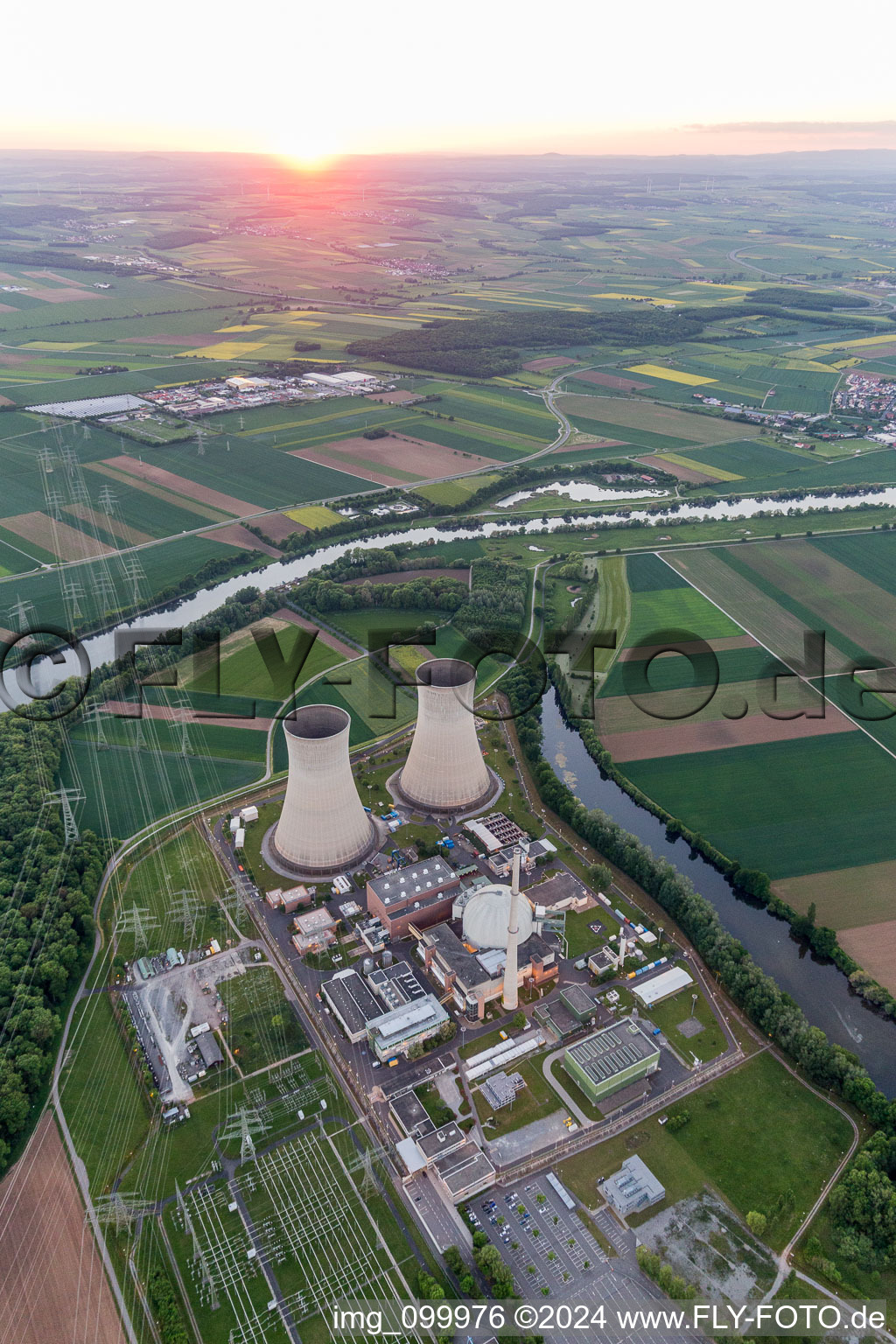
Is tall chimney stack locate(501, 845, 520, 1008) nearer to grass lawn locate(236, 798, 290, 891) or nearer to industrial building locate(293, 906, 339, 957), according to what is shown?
industrial building locate(293, 906, 339, 957)

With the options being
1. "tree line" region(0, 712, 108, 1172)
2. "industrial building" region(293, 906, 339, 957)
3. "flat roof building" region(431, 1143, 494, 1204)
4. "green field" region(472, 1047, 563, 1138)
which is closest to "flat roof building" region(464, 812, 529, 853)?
"industrial building" region(293, 906, 339, 957)

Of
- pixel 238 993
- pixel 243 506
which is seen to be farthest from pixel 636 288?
pixel 238 993

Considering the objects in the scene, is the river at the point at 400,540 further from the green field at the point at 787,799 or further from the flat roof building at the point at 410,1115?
the flat roof building at the point at 410,1115

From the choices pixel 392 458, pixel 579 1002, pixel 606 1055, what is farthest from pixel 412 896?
pixel 392 458

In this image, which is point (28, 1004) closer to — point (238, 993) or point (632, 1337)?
point (238, 993)

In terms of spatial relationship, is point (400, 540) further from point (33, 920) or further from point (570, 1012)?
point (570, 1012)
